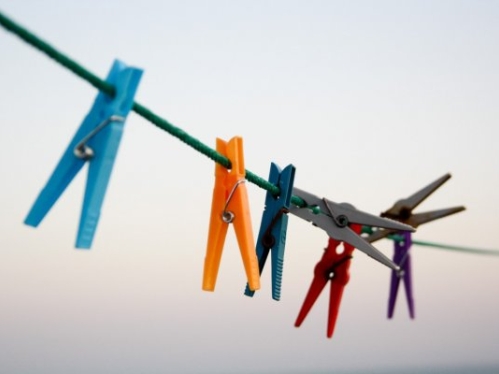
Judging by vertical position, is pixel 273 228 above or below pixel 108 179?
above

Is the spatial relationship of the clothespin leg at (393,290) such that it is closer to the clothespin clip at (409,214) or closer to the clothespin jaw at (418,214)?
the clothespin clip at (409,214)

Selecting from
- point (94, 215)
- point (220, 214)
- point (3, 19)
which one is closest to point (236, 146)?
point (220, 214)

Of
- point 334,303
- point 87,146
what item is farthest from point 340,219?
point 87,146

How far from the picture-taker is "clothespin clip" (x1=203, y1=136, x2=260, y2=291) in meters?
2.06

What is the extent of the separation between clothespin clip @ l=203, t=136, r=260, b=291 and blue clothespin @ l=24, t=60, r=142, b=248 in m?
0.61

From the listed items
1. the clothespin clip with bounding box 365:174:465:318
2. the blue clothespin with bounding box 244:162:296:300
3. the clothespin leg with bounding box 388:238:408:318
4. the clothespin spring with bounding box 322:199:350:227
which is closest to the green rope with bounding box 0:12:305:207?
the blue clothespin with bounding box 244:162:296:300

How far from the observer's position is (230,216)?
2.13 meters

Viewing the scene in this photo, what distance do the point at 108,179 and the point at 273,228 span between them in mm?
980

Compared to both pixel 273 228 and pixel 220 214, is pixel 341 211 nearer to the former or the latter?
pixel 273 228

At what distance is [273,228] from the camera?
2.40 meters

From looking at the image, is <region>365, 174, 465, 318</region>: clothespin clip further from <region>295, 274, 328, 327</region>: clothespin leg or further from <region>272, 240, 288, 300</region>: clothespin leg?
<region>272, 240, 288, 300</region>: clothespin leg

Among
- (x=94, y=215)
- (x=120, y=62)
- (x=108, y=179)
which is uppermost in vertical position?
(x=120, y=62)

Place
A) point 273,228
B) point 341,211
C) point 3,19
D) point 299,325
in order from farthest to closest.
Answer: point 299,325, point 341,211, point 273,228, point 3,19

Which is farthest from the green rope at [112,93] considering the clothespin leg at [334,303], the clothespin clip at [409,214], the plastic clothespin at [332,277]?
the clothespin clip at [409,214]
